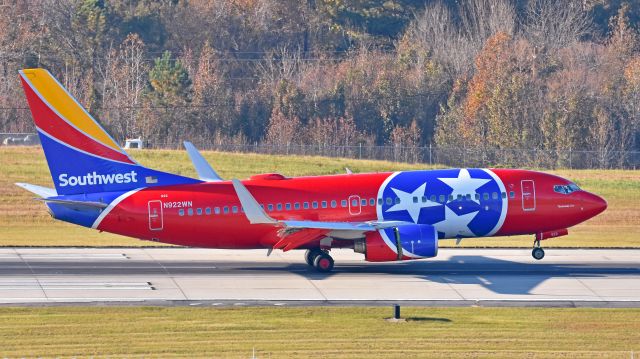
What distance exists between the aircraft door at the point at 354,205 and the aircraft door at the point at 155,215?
7.46 metres

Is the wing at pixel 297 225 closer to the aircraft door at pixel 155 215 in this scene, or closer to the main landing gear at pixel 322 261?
the main landing gear at pixel 322 261

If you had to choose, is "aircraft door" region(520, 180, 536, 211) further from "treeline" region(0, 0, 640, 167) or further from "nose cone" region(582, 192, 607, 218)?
"treeline" region(0, 0, 640, 167)

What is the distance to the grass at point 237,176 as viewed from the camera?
60188 millimetres

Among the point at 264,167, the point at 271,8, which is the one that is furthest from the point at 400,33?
the point at 264,167

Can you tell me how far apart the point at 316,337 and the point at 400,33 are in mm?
110298

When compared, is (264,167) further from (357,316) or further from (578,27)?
(578,27)

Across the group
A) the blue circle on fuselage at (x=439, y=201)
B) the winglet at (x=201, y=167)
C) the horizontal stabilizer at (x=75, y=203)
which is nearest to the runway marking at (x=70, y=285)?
the horizontal stabilizer at (x=75, y=203)

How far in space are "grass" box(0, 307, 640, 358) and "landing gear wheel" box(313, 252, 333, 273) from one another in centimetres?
757

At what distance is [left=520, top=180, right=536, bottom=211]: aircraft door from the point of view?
4950 centimetres

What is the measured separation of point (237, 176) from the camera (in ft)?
289

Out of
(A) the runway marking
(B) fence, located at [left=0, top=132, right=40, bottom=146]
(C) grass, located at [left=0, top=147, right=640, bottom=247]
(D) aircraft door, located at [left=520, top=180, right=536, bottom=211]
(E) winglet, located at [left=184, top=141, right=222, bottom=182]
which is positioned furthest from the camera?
(B) fence, located at [left=0, top=132, right=40, bottom=146]

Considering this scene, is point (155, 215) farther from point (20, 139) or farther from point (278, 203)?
point (20, 139)

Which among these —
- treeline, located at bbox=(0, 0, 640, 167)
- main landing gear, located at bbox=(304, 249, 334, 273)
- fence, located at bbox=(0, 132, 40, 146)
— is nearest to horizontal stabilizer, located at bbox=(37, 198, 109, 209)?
main landing gear, located at bbox=(304, 249, 334, 273)

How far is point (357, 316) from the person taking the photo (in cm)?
3894
